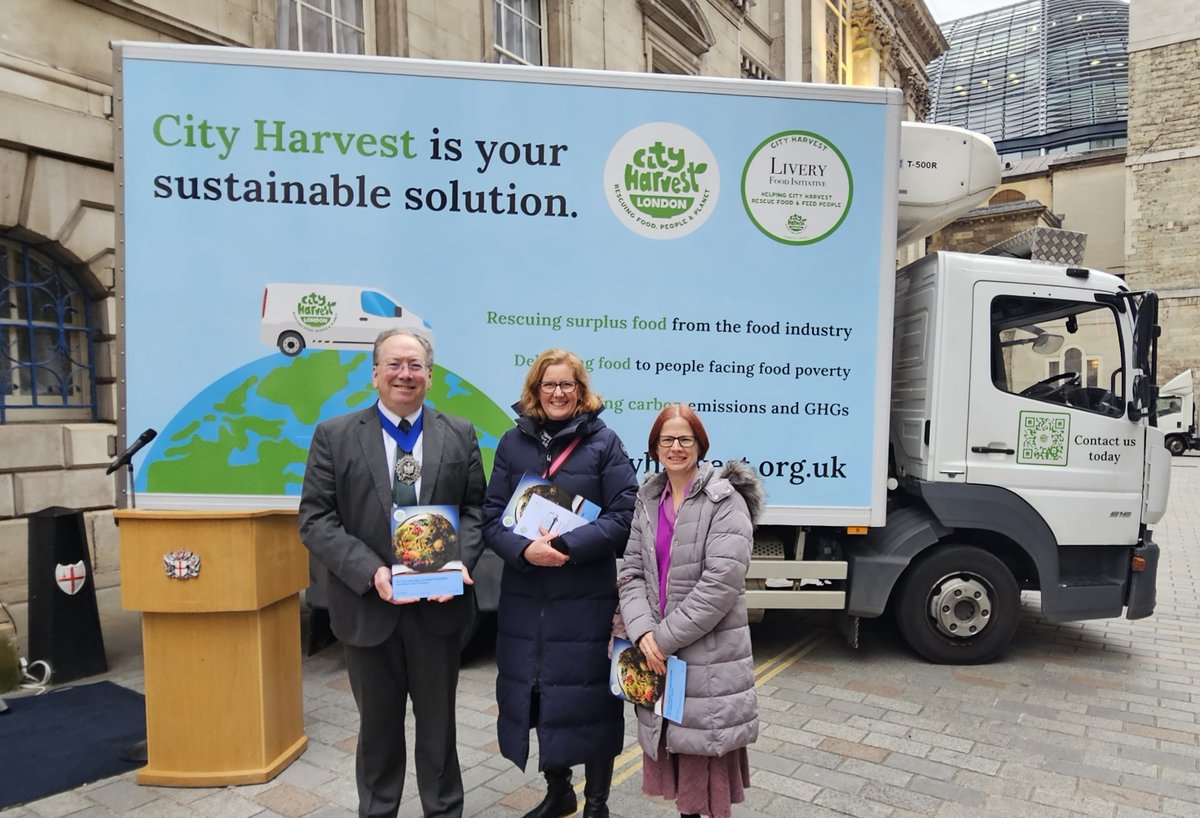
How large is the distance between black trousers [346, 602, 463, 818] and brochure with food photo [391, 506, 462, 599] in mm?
149

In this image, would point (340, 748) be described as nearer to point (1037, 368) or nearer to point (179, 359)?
point (179, 359)

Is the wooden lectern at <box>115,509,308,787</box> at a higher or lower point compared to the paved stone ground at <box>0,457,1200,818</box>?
higher

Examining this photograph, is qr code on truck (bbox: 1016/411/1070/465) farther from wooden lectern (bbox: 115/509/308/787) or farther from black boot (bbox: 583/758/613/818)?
wooden lectern (bbox: 115/509/308/787)

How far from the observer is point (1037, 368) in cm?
495

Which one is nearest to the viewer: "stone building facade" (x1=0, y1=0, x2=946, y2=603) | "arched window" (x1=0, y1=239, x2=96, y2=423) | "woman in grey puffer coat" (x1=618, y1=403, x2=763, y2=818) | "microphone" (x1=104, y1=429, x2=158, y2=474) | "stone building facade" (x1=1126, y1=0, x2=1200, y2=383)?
"woman in grey puffer coat" (x1=618, y1=403, x2=763, y2=818)

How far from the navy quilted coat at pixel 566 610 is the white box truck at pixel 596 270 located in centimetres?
145

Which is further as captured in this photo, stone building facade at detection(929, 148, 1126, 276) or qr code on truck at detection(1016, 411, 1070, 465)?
stone building facade at detection(929, 148, 1126, 276)

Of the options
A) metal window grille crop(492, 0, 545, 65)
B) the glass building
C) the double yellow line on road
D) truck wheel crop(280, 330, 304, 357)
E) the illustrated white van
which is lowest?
the double yellow line on road

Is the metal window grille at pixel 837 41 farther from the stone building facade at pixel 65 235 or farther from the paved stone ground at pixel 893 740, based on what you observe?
the paved stone ground at pixel 893 740

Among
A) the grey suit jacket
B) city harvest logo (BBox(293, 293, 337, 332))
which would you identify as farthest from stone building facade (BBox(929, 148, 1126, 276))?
the grey suit jacket

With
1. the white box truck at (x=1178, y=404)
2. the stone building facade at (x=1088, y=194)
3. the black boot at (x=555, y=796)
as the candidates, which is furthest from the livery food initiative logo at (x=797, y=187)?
the stone building facade at (x=1088, y=194)

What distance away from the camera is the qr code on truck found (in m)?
4.93

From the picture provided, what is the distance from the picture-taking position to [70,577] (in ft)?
16.1

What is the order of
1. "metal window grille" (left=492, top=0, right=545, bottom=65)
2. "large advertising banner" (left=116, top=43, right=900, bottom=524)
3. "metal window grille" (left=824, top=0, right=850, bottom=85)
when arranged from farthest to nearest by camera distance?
"metal window grille" (left=824, top=0, right=850, bottom=85) → "metal window grille" (left=492, top=0, right=545, bottom=65) → "large advertising banner" (left=116, top=43, right=900, bottom=524)
